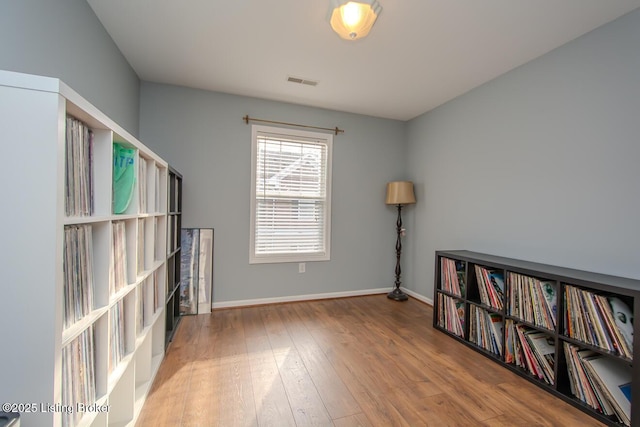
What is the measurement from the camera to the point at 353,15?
5.12ft

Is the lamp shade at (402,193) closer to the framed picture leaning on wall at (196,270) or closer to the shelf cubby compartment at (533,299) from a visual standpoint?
the shelf cubby compartment at (533,299)

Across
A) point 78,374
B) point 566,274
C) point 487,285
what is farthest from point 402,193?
point 78,374

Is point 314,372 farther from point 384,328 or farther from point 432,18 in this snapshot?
point 432,18

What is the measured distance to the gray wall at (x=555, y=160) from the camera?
1761mm

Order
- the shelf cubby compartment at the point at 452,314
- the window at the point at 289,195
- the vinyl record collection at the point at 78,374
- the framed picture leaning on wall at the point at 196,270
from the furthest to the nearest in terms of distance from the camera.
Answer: the window at the point at 289,195
the framed picture leaning on wall at the point at 196,270
the shelf cubby compartment at the point at 452,314
the vinyl record collection at the point at 78,374

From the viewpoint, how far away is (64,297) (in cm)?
87

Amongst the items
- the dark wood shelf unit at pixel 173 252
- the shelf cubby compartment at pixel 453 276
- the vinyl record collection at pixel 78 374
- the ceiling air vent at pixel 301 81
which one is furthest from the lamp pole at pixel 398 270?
the vinyl record collection at pixel 78 374

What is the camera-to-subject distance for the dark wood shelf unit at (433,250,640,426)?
144 cm

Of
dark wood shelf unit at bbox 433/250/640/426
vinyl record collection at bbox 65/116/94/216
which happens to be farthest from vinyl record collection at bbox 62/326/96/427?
dark wood shelf unit at bbox 433/250/640/426

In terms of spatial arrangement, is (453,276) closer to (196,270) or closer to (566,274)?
(566,274)

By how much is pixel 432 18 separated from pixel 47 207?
7.46 feet

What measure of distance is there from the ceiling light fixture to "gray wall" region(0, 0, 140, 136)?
150 cm

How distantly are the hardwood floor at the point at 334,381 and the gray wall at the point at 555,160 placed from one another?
40.7 inches

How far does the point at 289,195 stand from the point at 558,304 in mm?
2658
